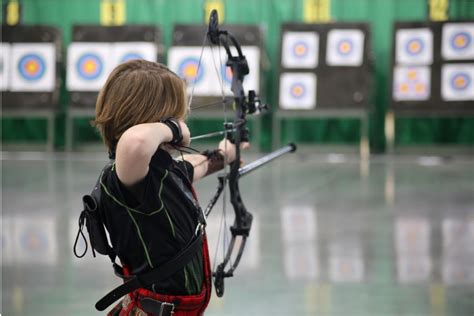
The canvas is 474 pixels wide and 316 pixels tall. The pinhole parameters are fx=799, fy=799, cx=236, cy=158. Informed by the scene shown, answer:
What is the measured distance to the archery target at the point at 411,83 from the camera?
7633 millimetres

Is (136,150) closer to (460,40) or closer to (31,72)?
(460,40)

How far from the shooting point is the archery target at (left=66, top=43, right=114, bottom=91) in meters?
7.95

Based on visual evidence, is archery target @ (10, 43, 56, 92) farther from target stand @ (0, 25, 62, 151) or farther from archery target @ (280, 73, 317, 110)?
archery target @ (280, 73, 317, 110)

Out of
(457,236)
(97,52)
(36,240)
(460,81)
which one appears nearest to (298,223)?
(457,236)

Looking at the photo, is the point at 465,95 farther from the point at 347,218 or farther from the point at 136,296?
the point at 136,296

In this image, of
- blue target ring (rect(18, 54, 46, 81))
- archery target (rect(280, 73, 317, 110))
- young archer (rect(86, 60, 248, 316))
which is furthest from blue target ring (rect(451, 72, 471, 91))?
young archer (rect(86, 60, 248, 316))

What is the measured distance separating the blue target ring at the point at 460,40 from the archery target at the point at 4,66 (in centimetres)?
443

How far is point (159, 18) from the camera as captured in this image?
812 centimetres

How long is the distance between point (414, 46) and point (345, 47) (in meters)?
0.66

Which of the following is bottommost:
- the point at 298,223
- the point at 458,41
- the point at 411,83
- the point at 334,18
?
the point at 298,223

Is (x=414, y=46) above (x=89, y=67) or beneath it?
above

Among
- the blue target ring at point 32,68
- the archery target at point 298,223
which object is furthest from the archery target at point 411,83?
the archery target at point 298,223

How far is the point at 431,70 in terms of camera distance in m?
7.74

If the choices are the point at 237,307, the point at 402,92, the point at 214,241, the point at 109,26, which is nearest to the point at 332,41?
the point at 402,92
